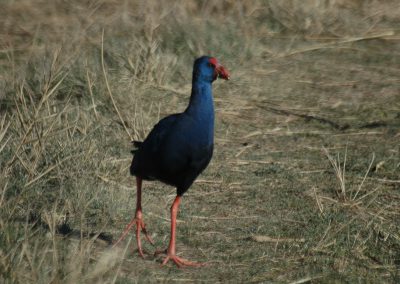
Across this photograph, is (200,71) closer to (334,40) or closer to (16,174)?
(16,174)

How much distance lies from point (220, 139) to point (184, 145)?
270 centimetres

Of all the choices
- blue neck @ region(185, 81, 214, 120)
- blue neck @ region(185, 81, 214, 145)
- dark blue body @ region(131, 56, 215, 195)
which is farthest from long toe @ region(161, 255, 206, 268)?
blue neck @ region(185, 81, 214, 120)

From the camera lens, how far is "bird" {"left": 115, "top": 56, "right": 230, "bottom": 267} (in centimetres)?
523

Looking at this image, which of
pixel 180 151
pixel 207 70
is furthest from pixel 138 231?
pixel 207 70

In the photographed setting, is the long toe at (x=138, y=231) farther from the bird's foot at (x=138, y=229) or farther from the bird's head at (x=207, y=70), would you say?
the bird's head at (x=207, y=70)

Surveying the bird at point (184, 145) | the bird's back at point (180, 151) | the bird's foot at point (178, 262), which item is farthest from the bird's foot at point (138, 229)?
the bird's back at point (180, 151)

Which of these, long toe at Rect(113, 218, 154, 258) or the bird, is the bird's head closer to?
the bird

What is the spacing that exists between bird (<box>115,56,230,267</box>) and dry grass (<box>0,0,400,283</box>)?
0.43m

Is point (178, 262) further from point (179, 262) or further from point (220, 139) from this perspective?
point (220, 139)

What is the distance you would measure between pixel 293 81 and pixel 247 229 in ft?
12.7

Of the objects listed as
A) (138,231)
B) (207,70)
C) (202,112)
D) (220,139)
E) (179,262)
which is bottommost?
(179,262)

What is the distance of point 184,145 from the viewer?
522 centimetres

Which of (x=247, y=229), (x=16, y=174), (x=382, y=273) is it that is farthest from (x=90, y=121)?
(x=382, y=273)

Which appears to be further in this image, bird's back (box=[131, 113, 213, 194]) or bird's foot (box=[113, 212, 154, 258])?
bird's foot (box=[113, 212, 154, 258])
